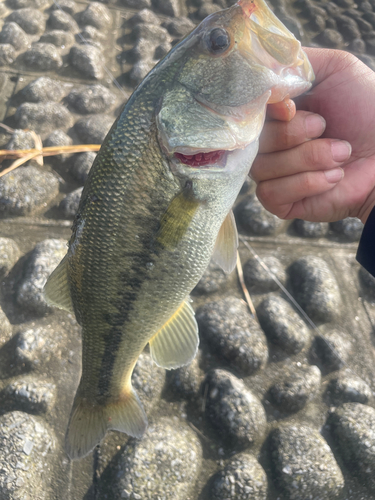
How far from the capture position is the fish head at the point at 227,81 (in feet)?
4.71

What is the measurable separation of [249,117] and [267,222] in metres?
2.04

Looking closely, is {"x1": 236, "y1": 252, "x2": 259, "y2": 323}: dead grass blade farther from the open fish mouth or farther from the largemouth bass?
the open fish mouth

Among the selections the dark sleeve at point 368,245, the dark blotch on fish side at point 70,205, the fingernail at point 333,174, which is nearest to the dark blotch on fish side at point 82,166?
the dark blotch on fish side at point 70,205

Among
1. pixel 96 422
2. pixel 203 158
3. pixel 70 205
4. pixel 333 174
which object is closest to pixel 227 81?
pixel 203 158

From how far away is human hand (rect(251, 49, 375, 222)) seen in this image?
1.82 m

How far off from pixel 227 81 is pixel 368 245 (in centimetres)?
123

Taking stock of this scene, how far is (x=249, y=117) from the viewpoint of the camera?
151 centimetres

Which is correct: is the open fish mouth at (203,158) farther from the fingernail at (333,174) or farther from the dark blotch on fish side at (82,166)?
the dark blotch on fish side at (82,166)

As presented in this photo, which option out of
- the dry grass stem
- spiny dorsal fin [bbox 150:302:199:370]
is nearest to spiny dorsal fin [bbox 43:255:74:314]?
spiny dorsal fin [bbox 150:302:199:370]

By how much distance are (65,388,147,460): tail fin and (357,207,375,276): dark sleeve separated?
58.4 inches

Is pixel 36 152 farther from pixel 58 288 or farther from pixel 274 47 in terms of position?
pixel 274 47

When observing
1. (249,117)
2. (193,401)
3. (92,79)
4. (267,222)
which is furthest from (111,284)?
(92,79)

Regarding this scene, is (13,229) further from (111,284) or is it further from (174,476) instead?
(174,476)

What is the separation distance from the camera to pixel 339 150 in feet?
5.97
